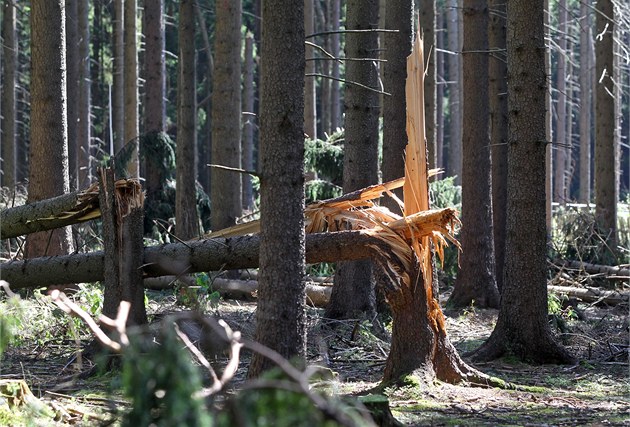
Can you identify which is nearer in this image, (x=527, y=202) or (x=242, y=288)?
(x=527, y=202)

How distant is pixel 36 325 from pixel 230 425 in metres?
8.27

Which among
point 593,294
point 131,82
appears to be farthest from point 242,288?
point 131,82

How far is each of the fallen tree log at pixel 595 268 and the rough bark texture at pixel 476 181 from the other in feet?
6.85

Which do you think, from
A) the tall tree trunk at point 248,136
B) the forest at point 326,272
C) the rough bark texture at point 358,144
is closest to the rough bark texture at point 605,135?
the forest at point 326,272

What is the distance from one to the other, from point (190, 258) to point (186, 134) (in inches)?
335

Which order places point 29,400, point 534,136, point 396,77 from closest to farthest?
point 29,400
point 534,136
point 396,77

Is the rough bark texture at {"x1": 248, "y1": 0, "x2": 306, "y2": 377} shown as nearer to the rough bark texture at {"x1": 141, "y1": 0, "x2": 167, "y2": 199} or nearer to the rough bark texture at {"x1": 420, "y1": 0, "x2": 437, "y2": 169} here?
the rough bark texture at {"x1": 420, "y1": 0, "x2": 437, "y2": 169}

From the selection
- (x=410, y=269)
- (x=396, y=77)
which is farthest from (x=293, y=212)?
(x=396, y=77)

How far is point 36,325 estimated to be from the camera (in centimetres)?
1056

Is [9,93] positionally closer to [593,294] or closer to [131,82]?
[131,82]

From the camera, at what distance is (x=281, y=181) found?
626 cm

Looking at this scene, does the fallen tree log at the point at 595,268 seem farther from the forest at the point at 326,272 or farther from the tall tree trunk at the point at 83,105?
the tall tree trunk at the point at 83,105

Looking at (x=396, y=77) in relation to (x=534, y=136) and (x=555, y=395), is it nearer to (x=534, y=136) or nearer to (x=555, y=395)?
(x=534, y=136)

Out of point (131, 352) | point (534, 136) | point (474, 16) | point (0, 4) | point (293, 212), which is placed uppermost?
point (0, 4)
